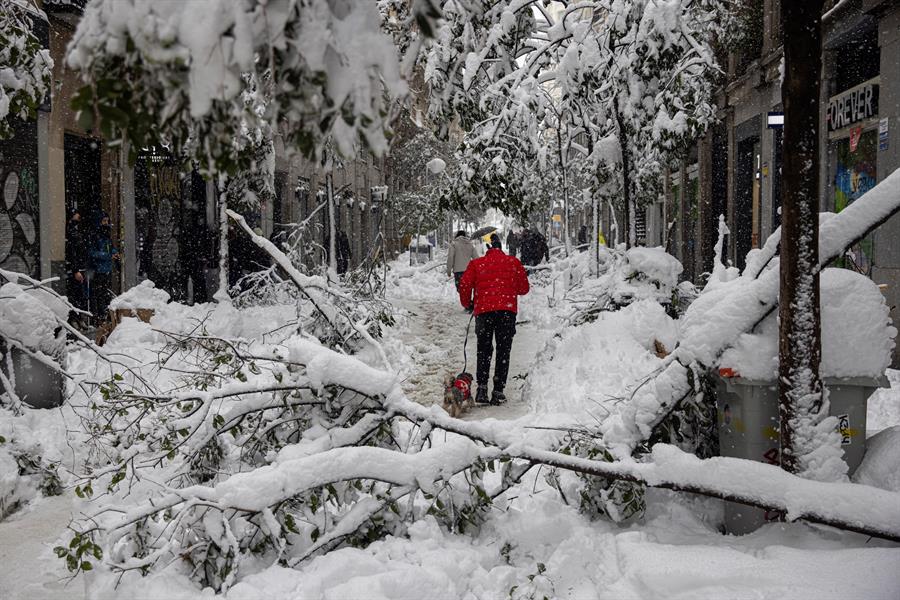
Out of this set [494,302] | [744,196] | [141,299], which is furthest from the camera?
[744,196]

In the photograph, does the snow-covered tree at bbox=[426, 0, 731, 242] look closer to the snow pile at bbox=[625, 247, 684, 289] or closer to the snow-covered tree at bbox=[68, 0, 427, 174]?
the snow pile at bbox=[625, 247, 684, 289]

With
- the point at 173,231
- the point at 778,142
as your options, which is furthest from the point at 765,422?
the point at 173,231

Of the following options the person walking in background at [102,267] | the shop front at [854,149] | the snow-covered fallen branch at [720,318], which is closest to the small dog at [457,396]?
the snow-covered fallen branch at [720,318]

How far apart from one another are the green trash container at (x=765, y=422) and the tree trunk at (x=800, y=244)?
0.59 ft

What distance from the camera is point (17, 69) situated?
19.8 feet

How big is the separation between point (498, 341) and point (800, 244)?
5713 millimetres

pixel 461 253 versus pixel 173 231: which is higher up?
pixel 173 231

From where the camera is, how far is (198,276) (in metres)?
17.8

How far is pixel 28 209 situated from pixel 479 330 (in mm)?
7446

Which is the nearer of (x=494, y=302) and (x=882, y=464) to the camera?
(x=882, y=464)

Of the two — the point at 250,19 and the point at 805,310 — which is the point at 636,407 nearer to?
the point at 805,310

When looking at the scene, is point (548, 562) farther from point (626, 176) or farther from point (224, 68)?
point (626, 176)

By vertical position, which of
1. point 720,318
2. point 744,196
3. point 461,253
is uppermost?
point 744,196

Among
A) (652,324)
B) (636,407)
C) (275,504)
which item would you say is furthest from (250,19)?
(652,324)
